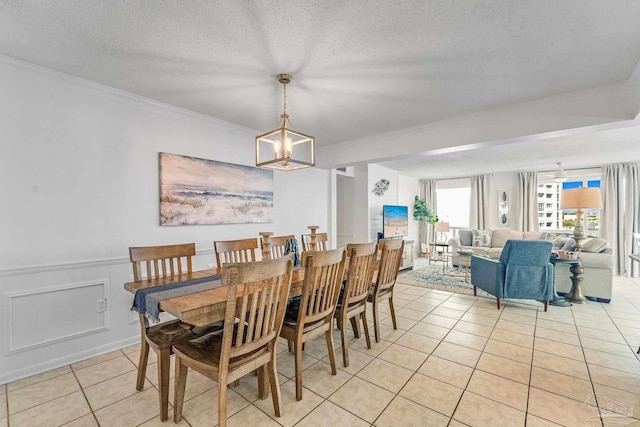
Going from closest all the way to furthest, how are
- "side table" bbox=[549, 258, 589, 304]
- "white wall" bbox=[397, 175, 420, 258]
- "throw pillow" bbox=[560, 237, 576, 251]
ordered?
1. "side table" bbox=[549, 258, 589, 304]
2. "throw pillow" bbox=[560, 237, 576, 251]
3. "white wall" bbox=[397, 175, 420, 258]

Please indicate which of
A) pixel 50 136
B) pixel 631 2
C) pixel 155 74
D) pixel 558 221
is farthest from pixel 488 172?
pixel 50 136

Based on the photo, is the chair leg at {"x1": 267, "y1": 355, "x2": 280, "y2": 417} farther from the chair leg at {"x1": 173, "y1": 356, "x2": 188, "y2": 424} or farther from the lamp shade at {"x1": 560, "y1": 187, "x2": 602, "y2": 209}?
the lamp shade at {"x1": 560, "y1": 187, "x2": 602, "y2": 209}

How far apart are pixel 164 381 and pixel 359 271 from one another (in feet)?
5.17

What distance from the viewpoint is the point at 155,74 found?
7.93 ft

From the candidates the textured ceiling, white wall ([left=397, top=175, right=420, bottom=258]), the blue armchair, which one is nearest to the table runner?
the textured ceiling

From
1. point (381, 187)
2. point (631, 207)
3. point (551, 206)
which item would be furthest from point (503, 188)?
point (381, 187)

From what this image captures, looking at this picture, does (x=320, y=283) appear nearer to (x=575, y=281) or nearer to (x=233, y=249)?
(x=233, y=249)

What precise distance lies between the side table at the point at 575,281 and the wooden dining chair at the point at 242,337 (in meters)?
4.36

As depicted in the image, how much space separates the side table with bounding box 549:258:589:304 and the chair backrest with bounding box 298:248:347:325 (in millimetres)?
3809

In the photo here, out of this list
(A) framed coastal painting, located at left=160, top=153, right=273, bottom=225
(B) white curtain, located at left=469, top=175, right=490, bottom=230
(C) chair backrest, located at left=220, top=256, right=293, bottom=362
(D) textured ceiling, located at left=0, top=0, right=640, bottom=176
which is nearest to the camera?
(C) chair backrest, located at left=220, top=256, right=293, bottom=362

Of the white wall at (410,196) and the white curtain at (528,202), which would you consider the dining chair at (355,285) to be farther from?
the white curtain at (528,202)

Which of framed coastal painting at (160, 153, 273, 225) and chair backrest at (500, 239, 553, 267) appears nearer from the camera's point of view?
framed coastal painting at (160, 153, 273, 225)

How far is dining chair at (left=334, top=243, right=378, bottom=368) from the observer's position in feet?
7.60

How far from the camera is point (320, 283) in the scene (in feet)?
6.50
